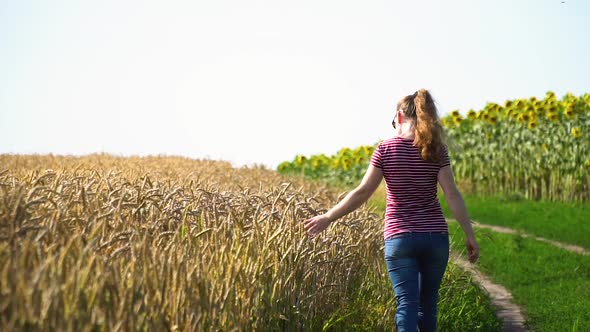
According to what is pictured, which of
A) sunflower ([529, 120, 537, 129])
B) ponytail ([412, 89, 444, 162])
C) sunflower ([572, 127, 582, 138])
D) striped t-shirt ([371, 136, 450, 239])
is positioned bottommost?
striped t-shirt ([371, 136, 450, 239])

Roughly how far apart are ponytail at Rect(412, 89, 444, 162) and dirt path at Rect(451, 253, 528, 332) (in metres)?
4.11

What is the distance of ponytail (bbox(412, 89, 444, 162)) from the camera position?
19.1 feet

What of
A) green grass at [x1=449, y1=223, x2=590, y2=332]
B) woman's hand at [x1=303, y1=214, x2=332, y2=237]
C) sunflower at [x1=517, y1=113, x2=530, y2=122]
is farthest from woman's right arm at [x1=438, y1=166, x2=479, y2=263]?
sunflower at [x1=517, y1=113, x2=530, y2=122]

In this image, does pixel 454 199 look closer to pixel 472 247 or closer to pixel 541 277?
pixel 472 247

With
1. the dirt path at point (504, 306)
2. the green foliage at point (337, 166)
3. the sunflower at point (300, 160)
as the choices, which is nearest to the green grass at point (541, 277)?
the dirt path at point (504, 306)

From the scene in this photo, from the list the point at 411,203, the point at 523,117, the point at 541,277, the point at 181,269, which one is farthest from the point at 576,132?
the point at 181,269

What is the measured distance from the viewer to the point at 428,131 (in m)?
5.80

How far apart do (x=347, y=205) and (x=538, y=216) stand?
14096 mm

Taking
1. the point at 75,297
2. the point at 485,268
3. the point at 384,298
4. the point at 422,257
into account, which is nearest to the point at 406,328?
the point at 422,257

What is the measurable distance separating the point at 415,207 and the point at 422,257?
0.39 meters

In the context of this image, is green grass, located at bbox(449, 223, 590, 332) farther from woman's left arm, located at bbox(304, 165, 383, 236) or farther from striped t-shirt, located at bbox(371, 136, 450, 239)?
woman's left arm, located at bbox(304, 165, 383, 236)

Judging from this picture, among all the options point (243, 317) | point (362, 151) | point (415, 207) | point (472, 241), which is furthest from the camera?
point (362, 151)

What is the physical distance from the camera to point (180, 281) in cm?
438

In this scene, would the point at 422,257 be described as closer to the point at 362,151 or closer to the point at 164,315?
the point at 164,315
